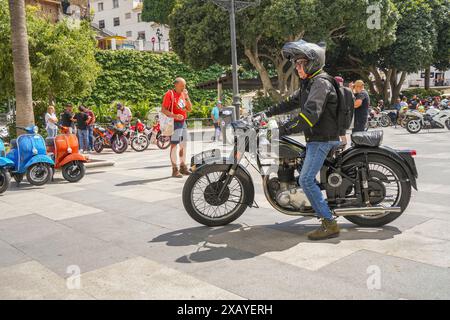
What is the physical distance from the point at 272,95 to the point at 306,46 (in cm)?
1995

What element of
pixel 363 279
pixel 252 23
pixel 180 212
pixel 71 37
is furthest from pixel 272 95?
pixel 363 279

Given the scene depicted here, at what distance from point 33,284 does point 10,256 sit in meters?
0.90

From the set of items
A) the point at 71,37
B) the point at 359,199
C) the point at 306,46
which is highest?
the point at 71,37

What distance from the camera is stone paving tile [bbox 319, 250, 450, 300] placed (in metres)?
3.23

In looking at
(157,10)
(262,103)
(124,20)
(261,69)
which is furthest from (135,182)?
(124,20)

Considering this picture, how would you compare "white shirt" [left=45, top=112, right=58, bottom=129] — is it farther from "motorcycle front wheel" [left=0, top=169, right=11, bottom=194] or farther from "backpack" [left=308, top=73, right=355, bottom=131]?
"backpack" [left=308, top=73, right=355, bottom=131]

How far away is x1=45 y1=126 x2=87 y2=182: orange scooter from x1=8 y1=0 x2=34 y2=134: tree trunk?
4.79 feet

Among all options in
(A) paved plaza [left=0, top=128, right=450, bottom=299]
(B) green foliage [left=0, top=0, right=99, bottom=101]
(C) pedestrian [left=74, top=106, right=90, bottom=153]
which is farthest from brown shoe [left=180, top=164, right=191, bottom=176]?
(B) green foliage [left=0, top=0, right=99, bottom=101]

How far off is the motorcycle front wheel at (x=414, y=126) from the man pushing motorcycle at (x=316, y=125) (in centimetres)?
1519

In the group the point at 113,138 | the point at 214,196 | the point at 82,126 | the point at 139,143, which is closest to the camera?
the point at 214,196

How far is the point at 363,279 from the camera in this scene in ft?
11.4

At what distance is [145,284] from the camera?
11.6 feet

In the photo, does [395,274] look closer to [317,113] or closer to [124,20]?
[317,113]
